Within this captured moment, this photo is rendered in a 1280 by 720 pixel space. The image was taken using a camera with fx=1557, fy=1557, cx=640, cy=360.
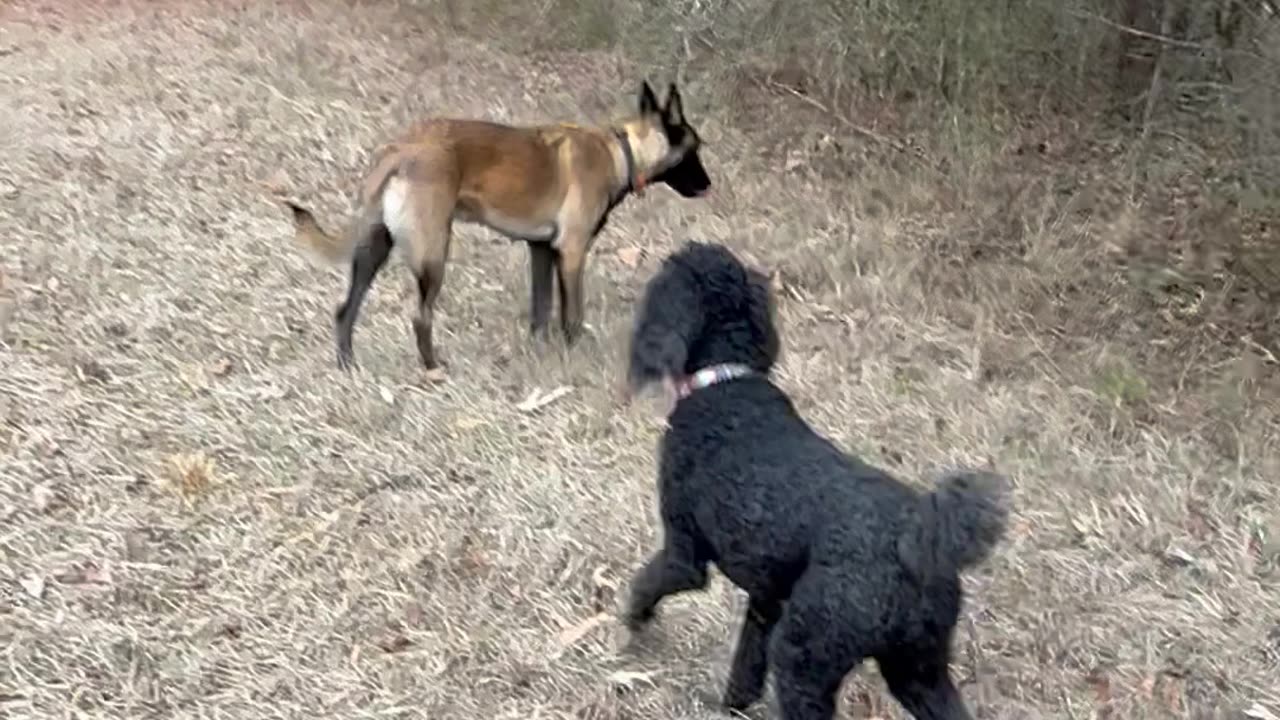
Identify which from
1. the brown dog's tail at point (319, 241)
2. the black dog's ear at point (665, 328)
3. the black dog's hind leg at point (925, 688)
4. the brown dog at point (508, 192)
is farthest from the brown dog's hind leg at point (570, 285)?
the black dog's hind leg at point (925, 688)

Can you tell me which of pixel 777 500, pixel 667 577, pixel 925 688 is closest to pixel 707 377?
pixel 777 500

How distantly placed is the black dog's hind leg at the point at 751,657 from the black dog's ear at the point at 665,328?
585 mm

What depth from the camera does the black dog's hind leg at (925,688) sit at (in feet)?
11.0

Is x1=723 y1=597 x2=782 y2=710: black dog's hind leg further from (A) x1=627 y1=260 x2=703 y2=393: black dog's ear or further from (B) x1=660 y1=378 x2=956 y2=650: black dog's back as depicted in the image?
(A) x1=627 y1=260 x2=703 y2=393: black dog's ear

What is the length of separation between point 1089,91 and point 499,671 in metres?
5.97

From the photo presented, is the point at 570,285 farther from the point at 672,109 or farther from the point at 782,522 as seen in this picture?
the point at 782,522

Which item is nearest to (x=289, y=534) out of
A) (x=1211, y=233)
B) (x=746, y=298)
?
(x=746, y=298)

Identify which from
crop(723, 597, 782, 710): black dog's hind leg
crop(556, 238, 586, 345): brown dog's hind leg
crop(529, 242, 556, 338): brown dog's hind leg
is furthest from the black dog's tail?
crop(529, 242, 556, 338): brown dog's hind leg

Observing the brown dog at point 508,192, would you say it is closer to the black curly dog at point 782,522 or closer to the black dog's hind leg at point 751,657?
→ the black curly dog at point 782,522

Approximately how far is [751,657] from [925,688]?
1.93 ft

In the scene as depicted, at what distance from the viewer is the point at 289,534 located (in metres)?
4.72

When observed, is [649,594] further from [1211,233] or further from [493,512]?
[1211,233]

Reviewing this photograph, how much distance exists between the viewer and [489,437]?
215 inches

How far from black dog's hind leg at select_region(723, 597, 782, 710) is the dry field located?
0.14 meters
